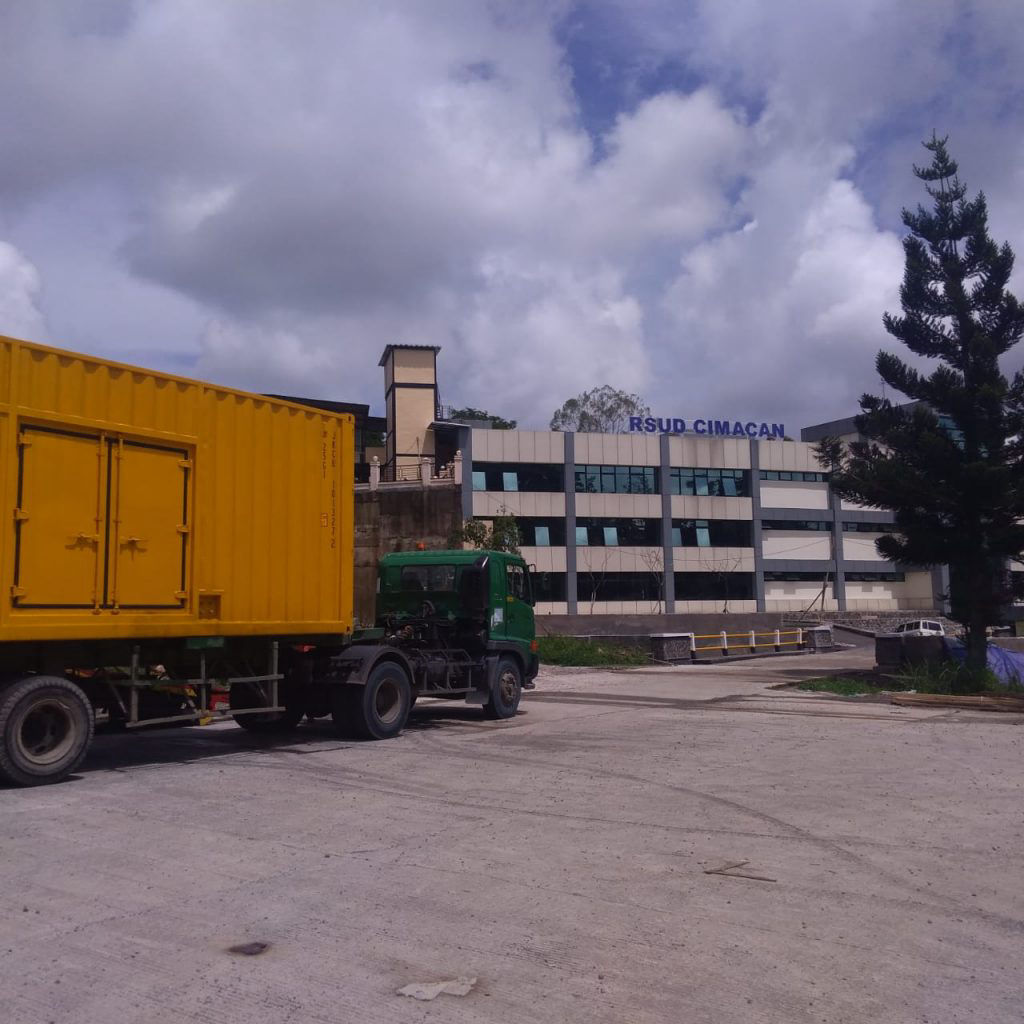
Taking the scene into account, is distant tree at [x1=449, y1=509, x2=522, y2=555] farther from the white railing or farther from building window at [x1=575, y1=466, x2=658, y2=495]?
building window at [x1=575, y1=466, x2=658, y2=495]

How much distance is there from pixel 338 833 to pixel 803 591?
2321 inches

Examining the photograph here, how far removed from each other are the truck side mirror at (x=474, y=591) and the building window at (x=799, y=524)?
49.0 metres

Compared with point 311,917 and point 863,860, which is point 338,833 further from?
point 863,860

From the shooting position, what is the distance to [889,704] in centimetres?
1984

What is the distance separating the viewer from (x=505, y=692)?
54.8 feet

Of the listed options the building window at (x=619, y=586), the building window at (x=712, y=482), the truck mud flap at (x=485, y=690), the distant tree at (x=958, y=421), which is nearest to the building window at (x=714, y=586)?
the building window at (x=619, y=586)

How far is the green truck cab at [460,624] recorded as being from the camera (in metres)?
15.4

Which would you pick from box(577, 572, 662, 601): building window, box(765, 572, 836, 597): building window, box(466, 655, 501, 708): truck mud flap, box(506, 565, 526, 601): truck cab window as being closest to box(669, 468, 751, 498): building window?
box(765, 572, 836, 597): building window

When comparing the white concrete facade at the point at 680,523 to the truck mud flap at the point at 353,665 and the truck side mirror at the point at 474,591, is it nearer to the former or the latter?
the truck side mirror at the point at 474,591

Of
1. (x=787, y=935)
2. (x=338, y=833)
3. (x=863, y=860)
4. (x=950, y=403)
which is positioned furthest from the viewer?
(x=950, y=403)

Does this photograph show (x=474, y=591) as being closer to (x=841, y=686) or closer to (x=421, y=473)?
(x=841, y=686)

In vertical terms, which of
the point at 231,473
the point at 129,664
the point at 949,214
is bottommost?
the point at 129,664


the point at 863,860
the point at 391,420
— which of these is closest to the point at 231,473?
the point at 863,860

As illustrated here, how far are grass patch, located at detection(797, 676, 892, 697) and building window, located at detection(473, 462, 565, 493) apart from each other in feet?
110
